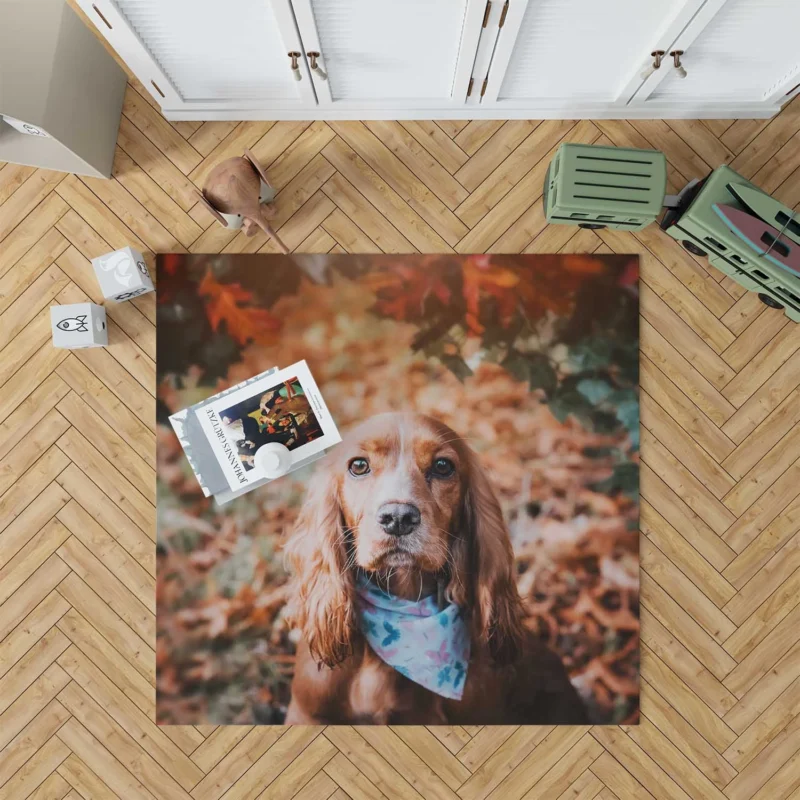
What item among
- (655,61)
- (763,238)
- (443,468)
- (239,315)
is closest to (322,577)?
(443,468)

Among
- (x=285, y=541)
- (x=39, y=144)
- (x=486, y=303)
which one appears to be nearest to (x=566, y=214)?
(x=486, y=303)

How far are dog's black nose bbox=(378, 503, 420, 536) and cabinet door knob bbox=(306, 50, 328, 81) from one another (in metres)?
1.27

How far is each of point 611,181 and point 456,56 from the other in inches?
22.5

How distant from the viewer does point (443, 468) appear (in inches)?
78.0

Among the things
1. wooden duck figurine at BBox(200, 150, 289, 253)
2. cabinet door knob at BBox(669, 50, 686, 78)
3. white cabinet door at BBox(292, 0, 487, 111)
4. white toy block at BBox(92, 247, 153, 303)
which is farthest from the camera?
white toy block at BBox(92, 247, 153, 303)

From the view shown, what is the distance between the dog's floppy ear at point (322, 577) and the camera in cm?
197

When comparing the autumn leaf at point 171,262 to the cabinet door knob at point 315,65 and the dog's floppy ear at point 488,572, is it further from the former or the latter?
the dog's floppy ear at point 488,572

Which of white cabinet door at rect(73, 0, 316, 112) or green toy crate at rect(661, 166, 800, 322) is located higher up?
green toy crate at rect(661, 166, 800, 322)

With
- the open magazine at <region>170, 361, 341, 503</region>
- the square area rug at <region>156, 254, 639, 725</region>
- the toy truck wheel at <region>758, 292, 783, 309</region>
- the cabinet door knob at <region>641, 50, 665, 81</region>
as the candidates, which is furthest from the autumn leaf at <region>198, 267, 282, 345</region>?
the toy truck wheel at <region>758, 292, 783, 309</region>

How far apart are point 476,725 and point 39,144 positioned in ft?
7.42

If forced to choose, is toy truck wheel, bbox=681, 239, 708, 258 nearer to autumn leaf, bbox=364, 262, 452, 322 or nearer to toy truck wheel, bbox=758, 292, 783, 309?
toy truck wheel, bbox=758, 292, 783, 309

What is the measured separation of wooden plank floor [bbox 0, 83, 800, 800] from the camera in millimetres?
1987

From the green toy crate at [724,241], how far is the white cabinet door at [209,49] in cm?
121

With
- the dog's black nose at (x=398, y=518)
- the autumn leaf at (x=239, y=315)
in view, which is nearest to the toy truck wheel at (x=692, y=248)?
the dog's black nose at (x=398, y=518)
